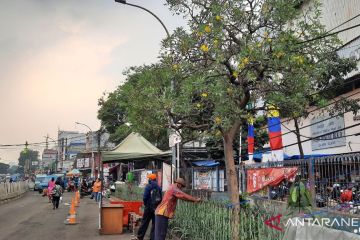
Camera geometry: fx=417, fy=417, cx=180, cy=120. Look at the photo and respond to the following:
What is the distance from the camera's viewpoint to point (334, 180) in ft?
27.2

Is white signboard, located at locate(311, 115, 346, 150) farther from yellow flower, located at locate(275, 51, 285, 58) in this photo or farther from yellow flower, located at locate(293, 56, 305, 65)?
yellow flower, located at locate(275, 51, 285, 58)

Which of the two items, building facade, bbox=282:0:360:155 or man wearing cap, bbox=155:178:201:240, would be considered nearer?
man wearing cap, bbox=155:178:201:240

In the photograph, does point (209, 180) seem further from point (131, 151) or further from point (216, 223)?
point (216, 223)

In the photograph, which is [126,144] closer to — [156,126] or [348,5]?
[156,126]

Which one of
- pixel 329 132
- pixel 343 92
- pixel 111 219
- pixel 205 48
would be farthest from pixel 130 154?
pixel 343 92

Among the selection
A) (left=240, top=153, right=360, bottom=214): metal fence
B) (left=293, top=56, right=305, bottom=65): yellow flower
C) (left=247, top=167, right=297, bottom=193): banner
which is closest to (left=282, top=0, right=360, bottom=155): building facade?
(left=247, top=167, right=297, bottom=193): banner

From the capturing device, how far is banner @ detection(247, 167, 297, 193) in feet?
32.3

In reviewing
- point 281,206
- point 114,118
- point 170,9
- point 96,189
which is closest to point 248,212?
point 281,206

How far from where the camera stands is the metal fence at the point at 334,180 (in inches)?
309

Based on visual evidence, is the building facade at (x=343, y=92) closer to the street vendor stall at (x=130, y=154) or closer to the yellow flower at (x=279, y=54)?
the street vendor stall at (x=130, y=154)

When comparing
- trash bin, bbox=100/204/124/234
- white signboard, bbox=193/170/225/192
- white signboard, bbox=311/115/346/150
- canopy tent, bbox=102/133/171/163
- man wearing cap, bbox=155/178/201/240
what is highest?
white signboard, bbox=311/115/346/150

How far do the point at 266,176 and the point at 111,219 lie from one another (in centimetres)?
508

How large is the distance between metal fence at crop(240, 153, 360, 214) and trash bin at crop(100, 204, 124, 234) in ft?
20.0

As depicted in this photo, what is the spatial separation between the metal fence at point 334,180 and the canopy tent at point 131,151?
22.0 feet
